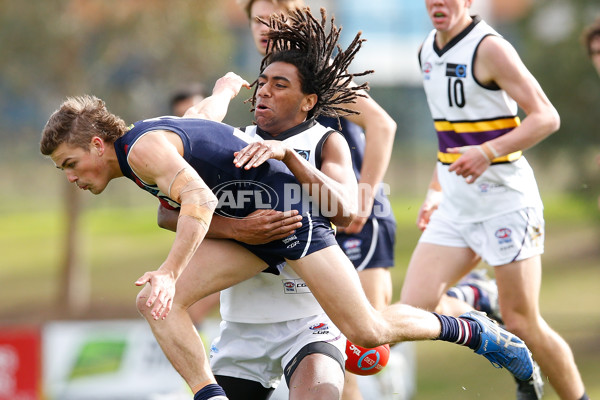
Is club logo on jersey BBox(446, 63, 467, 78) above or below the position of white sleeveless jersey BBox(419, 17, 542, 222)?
above

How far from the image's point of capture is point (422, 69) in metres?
5.67

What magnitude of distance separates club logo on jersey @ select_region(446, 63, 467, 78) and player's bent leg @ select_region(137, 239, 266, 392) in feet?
5.70

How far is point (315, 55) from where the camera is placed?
16.2ft

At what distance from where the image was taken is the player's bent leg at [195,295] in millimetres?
4379

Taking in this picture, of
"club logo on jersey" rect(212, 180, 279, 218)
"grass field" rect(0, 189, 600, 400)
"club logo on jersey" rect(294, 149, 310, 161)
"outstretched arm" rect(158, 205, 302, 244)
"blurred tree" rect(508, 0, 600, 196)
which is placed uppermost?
"club logo on jersey" rect(294, 149, 310, 161)

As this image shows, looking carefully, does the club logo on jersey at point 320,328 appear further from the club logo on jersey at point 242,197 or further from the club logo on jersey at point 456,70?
the club logo on jersey at point 456,70

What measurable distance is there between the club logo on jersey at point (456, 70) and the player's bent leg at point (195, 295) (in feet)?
5.70

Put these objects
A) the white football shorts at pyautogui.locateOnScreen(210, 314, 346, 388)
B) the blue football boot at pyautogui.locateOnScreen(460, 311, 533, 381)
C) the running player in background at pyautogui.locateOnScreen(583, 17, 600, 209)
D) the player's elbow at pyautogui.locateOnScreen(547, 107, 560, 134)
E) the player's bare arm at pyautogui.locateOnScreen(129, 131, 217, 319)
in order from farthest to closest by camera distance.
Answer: the running player in background at pyautogui.locateOnScreen(583, 17, 600, 209) < the player's elbow at pyautogui.locateOnScreen(547, 107, 560, 134) < the blue football boot at pyautogui.locateOnScreen(460, 311, 533, 381) < the white football shorts at pyautogui.locateOnScreen(210, 314, 346, 388) < the player's bare arm at pyautogui.locateOnScreen(129, 131, 217, 319)

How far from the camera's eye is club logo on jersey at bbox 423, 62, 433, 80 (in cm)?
557

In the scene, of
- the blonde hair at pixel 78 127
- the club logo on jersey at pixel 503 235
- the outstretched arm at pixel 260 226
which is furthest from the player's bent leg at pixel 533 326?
the blonde hair at pixel 78 127

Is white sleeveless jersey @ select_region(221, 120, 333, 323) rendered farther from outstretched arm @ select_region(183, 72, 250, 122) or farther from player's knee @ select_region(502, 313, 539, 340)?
player's knee @ select_region(502, 313, 539, 340)

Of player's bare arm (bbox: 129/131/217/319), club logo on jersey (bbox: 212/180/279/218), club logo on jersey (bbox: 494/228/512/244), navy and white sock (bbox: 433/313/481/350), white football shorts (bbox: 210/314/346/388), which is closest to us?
player's bare arm (bbox: 129/131/217/319)

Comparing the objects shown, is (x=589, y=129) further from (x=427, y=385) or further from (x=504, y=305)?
(x=504, y=305)

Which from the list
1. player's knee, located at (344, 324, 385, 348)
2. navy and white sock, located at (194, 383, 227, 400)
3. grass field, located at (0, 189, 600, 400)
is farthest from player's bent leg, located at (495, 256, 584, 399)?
grass field, located at (0, 189, 600, 400)
